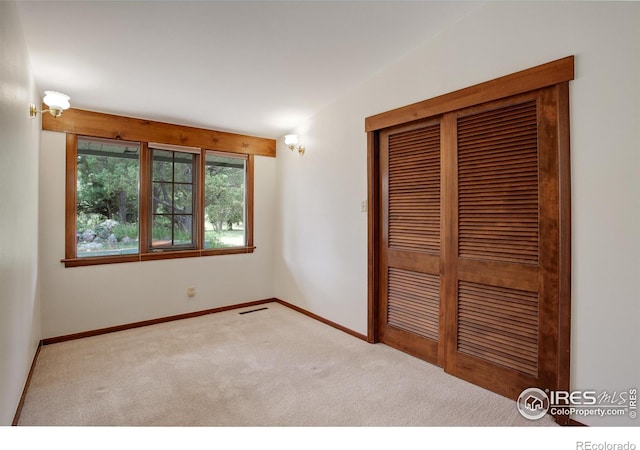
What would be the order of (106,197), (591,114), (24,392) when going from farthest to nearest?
(106,197) < (24,392) < (591,114)

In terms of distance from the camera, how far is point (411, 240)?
290 cm

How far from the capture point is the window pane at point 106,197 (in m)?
3.38

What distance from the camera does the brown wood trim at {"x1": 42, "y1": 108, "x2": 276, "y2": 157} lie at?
3.25m

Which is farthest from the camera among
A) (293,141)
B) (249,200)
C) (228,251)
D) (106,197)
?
(249,200)

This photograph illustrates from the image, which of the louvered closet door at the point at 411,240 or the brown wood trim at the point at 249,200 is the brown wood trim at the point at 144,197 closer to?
the brown wood trim at the point at 249,200

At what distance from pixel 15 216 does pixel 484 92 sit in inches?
118

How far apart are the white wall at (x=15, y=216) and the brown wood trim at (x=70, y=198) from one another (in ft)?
1.97

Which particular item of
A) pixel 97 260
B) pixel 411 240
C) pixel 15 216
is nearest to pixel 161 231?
pixel 97 260

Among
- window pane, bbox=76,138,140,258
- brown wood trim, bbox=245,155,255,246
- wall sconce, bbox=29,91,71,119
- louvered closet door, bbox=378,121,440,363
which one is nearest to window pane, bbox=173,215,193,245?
window pane, bbox=76,138,140,258

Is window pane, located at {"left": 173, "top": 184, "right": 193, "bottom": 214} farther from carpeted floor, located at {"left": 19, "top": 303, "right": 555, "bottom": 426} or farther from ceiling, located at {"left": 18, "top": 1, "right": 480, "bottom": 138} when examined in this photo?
carpeted floor, located at {"left": 19, "top": 303, "right": 555, "bottom": 426}

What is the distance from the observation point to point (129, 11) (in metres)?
2.03

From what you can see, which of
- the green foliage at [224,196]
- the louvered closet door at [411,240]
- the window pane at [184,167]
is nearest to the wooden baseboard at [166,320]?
the louvered closet door at [411,240]

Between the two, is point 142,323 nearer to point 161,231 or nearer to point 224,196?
point 161,231
